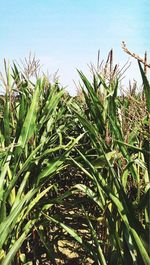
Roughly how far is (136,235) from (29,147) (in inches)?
39.9

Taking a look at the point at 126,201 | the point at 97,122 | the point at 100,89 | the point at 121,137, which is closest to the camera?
the point at 126,201

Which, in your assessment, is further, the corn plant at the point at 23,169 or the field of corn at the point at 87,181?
the corn plant at the point at 23,169

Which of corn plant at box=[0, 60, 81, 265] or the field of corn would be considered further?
corn plant at box=[0, 60, 81, 265]

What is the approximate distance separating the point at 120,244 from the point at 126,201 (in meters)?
0.16

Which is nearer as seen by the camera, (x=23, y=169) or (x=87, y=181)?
(x=23, y=169)

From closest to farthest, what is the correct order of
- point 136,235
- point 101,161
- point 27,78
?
point 136,235, point 101,161, point 27,78

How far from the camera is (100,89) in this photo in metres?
2.40

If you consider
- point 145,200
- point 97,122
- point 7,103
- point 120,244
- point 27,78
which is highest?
point 27,78

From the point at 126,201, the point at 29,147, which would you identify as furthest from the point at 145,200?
the point at 29,147

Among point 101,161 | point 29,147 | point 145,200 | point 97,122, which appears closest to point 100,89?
point 97,122

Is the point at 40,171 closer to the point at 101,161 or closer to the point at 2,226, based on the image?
the point at 101,161

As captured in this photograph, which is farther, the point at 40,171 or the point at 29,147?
the point at 29,147

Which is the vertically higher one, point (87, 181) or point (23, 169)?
point (23, 169)

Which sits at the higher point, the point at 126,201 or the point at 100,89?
the point at 100,89
